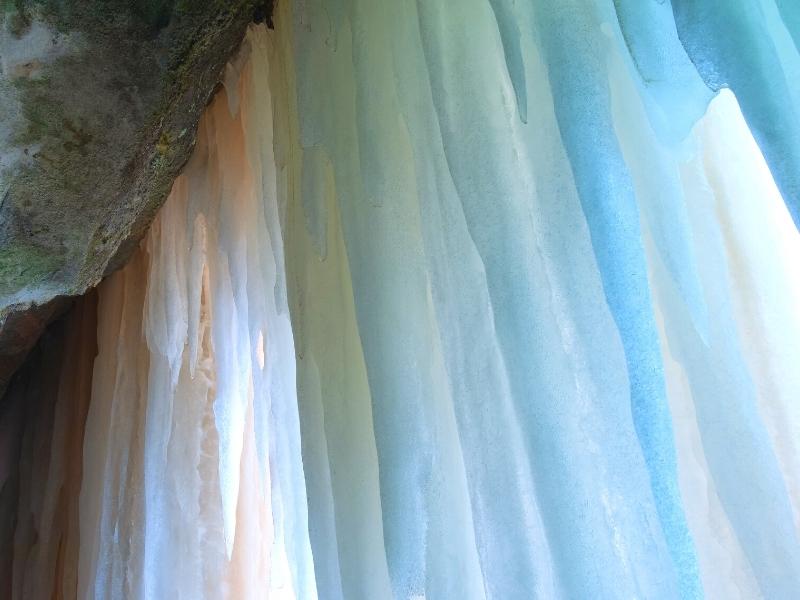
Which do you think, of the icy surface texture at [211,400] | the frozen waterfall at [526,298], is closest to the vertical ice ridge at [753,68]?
the frozen waterfall at [526,298]

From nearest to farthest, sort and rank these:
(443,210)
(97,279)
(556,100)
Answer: (556,100), (443,210), (97,279)

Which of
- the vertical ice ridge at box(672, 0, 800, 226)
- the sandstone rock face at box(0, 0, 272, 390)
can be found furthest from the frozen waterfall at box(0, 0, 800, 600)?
the sandstone rock face at box(0, 0, 272, 390)

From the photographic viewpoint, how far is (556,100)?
97 centimetres

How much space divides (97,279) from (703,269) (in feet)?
5.57

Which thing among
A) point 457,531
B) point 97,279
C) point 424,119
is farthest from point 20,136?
point 457,531

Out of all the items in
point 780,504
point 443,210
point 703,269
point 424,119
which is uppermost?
point 424,119

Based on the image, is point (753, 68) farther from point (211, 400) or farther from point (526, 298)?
point (211, 400)

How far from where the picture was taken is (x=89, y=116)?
1576 mm

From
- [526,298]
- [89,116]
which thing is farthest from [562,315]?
[89,116]

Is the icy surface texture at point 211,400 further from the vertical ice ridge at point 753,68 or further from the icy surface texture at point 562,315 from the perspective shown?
the vertical ice ridge at point 753,68

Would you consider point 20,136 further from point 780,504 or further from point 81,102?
point 780,504

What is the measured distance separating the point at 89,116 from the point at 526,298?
44.4 inches

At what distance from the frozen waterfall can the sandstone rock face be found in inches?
7.2

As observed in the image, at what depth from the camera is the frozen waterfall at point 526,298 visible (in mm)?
780
